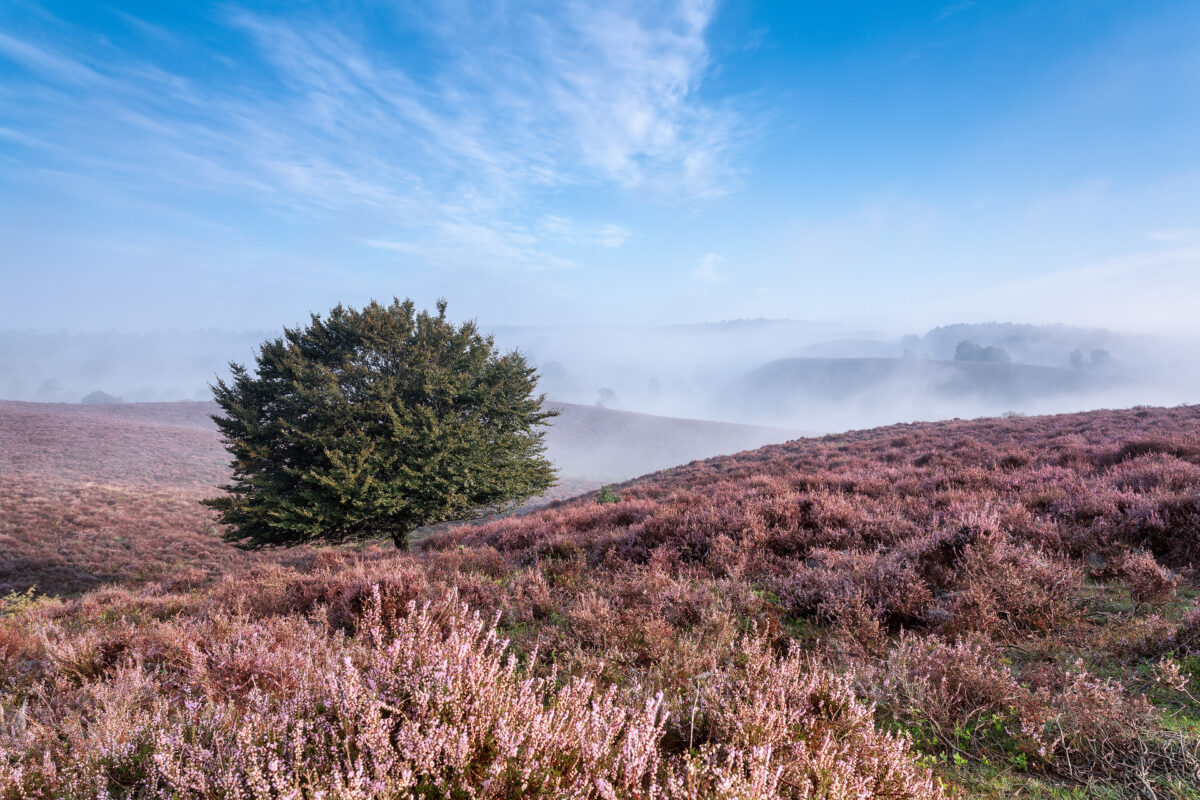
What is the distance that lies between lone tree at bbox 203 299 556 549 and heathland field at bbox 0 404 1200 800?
3275 mm

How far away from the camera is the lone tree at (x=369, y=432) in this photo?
12117 millimetres

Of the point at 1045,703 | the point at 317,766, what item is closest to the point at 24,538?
the point at 317,766

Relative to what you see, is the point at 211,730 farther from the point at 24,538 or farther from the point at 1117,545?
the point at 24,538

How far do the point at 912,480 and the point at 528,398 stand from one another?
38.1ft

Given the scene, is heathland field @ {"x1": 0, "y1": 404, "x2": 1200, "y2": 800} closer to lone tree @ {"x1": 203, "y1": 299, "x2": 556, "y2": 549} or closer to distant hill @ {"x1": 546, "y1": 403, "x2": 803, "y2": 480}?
lone tree @ {"x1": 203, "y1": 299, "x2": 556, "y2": 549}

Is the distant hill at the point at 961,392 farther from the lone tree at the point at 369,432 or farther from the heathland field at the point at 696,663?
the heathland field at the point at 696,663

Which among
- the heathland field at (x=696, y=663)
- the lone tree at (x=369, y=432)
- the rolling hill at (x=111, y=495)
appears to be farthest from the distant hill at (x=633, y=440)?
the heathland field at (x=696, y=663)

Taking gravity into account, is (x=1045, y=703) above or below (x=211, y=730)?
below

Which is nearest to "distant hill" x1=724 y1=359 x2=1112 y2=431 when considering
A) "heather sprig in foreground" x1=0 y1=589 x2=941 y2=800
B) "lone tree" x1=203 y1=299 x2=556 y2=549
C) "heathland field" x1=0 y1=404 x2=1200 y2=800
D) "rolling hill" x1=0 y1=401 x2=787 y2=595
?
"rolling hill" x1=0 y1=401 x2=787 y2=595

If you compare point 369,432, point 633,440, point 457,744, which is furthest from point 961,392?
point 457,744

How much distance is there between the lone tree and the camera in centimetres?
1212

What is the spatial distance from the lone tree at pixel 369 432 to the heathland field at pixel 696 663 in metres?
3.27

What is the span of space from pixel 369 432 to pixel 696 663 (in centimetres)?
1245

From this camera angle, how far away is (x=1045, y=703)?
2.80m
